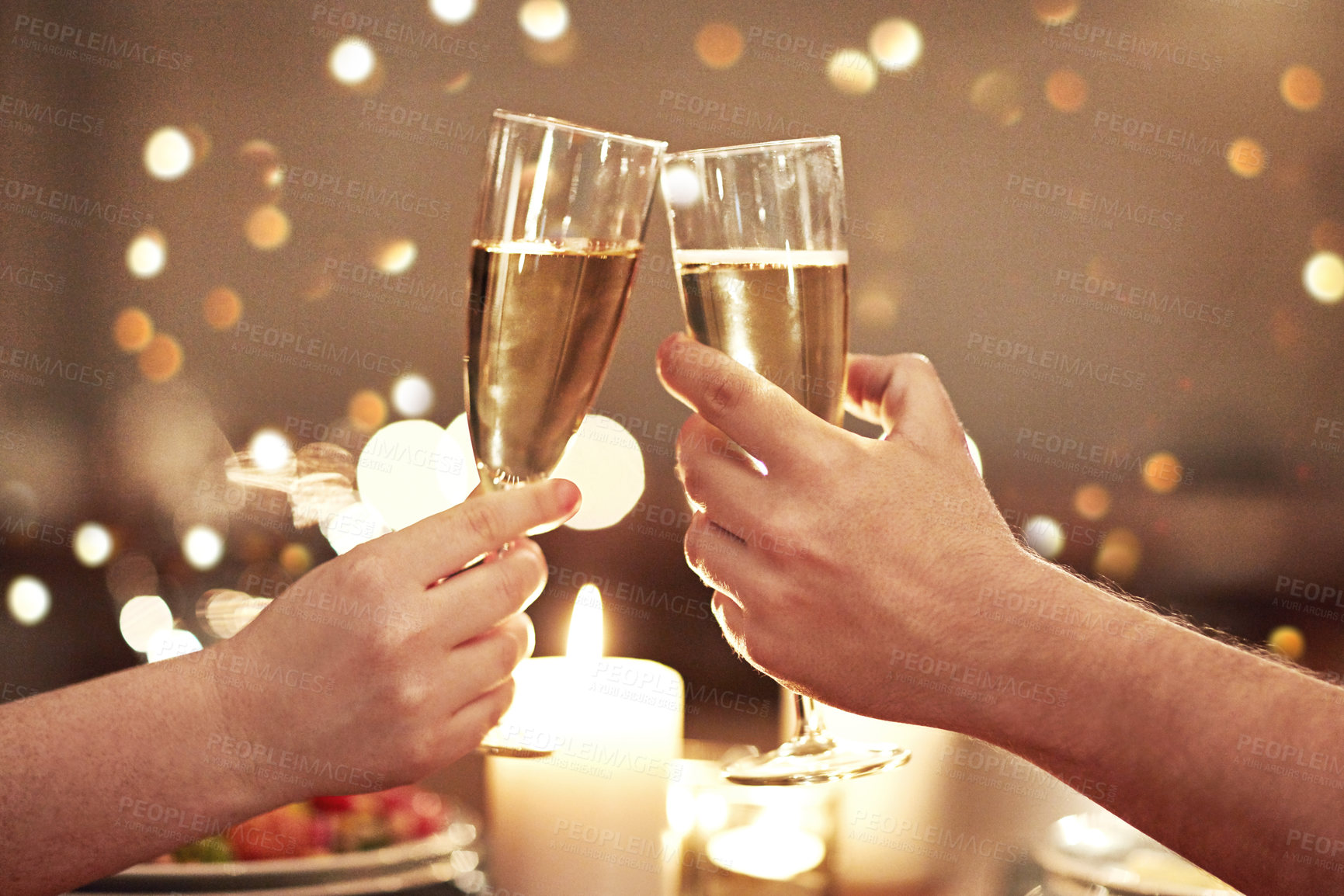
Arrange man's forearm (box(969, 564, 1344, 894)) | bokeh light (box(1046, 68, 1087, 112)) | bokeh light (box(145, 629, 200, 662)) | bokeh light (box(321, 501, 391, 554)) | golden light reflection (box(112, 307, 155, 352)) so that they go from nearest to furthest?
man's forearm (box(969, 564, 1344, 894)), bokeh light (box(145, 629, 200, 662)), bokeh light (box(1046, 68, 1087, 112)), golden light reflection (box(112, 307, 155, 352)), bokeh light (box(321, 501, 391, 554))

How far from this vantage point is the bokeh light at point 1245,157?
148 inches

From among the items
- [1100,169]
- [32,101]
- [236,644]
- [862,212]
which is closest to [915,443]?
[236,644]

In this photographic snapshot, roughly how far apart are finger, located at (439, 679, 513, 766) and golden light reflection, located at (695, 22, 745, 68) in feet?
11.3

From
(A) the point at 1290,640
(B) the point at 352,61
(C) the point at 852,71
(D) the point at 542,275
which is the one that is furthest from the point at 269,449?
(A) the point at 1290,640

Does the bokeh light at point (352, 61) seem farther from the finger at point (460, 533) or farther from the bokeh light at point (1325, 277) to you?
the bokeh light at point (1325, 277)

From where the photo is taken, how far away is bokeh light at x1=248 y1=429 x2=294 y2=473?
3986 mm

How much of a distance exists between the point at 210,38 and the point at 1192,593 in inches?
169

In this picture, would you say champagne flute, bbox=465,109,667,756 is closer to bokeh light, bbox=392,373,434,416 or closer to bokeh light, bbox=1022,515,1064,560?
bokeh light, bbox=392,373,434,416

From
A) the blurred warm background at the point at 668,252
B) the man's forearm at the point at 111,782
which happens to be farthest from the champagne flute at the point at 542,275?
the blurred warm background at the point at 668,252

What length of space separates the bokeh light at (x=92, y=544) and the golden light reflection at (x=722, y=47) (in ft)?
9.60

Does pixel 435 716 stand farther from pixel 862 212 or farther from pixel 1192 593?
pixel 1192 593

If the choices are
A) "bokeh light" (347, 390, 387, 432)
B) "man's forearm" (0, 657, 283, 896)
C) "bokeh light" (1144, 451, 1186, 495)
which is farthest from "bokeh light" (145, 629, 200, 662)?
"bokeh light" (1144, 451, 1186, 495)

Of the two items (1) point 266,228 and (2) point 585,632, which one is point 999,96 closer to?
(1) point 266,228

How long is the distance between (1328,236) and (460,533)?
4153mm
